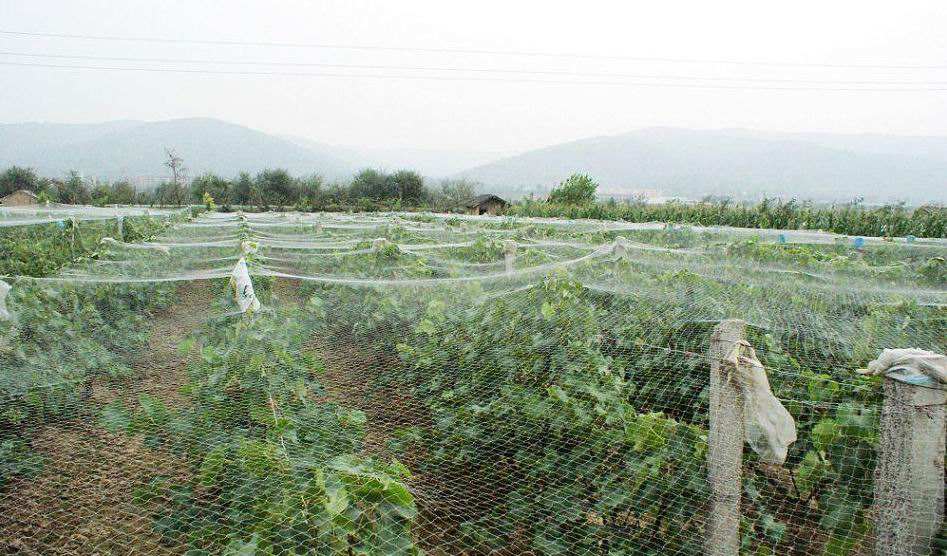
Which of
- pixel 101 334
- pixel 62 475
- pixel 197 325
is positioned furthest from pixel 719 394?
pixel 101 334

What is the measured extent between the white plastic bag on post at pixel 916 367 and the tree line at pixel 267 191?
36328mm

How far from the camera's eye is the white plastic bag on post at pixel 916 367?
164cm

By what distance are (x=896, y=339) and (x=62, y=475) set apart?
449 cm

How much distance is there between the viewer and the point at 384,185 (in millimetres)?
46312

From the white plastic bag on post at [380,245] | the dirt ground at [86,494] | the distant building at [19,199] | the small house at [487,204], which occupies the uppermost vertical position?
the distant building at [19,199]

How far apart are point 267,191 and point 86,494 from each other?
4632 cm

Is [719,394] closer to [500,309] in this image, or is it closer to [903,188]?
[500,309]

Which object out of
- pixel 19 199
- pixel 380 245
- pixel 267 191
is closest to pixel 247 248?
pixel 380 245

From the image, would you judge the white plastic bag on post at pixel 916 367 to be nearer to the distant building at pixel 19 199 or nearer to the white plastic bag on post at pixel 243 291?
the white plastic bag on post at pixel 243 291

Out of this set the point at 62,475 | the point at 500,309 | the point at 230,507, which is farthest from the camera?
the point at 500,309

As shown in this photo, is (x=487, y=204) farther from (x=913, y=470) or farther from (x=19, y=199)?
(x=913, y=470)

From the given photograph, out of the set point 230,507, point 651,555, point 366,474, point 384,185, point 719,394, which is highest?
point 384,185

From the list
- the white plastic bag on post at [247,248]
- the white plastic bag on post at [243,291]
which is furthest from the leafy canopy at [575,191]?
the white plastic bag on post at [243,291]

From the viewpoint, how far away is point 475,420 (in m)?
2.96
